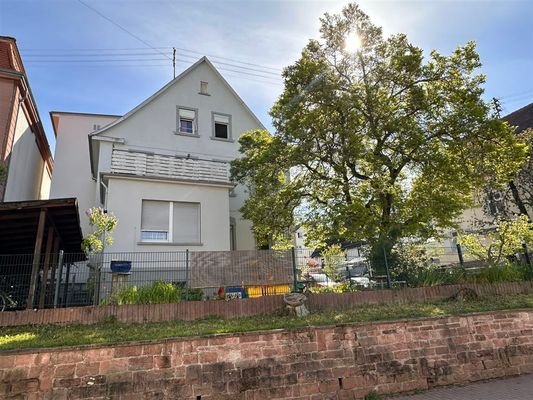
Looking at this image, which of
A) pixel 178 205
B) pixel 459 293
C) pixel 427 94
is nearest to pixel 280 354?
pixel 459 293

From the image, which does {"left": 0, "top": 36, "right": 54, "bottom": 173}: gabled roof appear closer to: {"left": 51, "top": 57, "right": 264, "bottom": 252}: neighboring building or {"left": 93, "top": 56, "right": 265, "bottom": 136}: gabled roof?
{"left": 51, "top": 57, "right": 264, "bottom": 252}: neighboring building

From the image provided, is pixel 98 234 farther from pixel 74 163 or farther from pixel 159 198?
pixel 74 163

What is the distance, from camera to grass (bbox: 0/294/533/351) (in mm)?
6609

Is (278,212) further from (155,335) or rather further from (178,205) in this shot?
(155,335)

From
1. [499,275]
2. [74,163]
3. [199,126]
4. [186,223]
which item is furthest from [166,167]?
[499,275]

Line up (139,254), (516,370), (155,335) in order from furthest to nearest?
1. (139,254)
2. (516,370)
3. (155,335)

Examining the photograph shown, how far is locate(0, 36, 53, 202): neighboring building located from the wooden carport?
6.70 ft

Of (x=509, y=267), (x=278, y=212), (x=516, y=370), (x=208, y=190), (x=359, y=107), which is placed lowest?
(x=516, y=370)

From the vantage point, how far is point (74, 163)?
70.9 feet

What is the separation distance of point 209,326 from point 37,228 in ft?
19.5

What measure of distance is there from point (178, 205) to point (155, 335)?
25.4ft

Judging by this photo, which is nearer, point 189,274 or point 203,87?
point 189,274

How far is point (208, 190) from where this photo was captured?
1459cm

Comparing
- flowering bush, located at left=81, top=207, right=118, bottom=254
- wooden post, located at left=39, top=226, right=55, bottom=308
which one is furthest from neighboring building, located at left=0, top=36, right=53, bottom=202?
flowering bush, located at left=81, top=207, right=118, bottom=254
